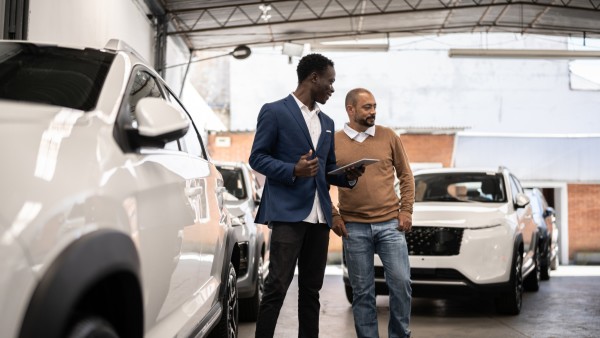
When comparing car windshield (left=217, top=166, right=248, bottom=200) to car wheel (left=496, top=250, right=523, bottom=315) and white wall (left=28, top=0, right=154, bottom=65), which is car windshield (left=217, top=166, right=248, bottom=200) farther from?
car wheel (left=496, top=250, right=523, bottom=315)

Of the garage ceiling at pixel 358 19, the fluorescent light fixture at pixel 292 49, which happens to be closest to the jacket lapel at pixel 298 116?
the garage ceiling at pixel 358 19

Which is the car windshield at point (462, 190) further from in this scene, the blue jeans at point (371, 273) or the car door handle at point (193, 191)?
the car door handle at point (193, 191)

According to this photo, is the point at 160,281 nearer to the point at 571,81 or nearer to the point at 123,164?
the point at 123,164

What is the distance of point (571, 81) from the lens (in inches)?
1030

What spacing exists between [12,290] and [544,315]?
7660 millimetres

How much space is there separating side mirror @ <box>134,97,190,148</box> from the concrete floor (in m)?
4.45

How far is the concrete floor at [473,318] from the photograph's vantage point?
6980mm

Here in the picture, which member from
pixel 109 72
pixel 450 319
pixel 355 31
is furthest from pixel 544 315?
pixel 355 31

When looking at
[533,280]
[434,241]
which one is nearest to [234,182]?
[434,241]

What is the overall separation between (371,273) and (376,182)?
23.7 inches

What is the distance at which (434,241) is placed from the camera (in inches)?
311

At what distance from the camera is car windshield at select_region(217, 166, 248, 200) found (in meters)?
8.65

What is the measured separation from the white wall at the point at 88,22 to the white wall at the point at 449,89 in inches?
447

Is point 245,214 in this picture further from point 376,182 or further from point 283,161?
point 283,161
